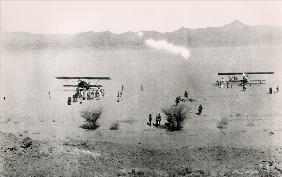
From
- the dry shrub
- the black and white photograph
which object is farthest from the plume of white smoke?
the dry shrub

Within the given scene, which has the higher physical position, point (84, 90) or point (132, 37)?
point (132, 37)

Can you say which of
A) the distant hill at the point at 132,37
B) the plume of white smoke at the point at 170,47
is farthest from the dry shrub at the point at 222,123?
the plume of white smoke at the point at 170,47

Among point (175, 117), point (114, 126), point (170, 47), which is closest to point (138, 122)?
point (114, 126)

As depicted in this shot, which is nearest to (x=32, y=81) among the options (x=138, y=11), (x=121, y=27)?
(x=121, y=27)

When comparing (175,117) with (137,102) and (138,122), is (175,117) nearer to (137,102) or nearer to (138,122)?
(138,122)

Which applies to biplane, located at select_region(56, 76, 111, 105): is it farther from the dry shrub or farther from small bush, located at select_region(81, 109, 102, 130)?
the dry shrub

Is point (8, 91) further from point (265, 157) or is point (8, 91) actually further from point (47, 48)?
point (265, 157)
